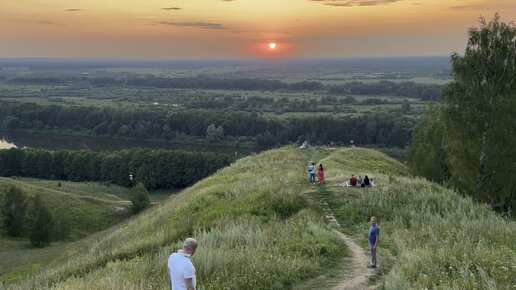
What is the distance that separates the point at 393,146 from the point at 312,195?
Answer: 345 ft

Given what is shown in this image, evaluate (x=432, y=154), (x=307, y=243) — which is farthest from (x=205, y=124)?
(x=307, y=243)

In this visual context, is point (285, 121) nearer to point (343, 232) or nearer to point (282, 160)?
point (282, 160)

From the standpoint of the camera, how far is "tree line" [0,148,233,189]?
10125 centimetres

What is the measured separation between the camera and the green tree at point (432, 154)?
1625 inches

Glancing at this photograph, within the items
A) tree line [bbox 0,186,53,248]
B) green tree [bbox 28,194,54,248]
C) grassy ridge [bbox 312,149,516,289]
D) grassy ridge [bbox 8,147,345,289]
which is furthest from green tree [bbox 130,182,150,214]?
grassy ridge [bbox 8,147,345,289]

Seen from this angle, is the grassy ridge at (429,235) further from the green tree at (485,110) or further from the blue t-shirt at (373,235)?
the green tree at (485,110)

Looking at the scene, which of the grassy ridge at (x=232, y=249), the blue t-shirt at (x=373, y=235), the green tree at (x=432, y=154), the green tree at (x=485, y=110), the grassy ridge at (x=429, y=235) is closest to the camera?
the grassy ridge at (x=429, y=235)

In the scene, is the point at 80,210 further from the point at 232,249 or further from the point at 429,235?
the point at 429,235

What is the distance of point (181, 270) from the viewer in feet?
25.7

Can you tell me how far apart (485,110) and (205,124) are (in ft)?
438

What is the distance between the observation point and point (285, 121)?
154 metres

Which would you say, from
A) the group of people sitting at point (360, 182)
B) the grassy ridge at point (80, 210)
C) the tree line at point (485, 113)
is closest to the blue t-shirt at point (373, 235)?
the group of people sitting at point (360, 182)

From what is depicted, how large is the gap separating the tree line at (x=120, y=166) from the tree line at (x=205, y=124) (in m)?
38.9

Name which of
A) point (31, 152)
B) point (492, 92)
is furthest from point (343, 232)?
point (31, 152)
